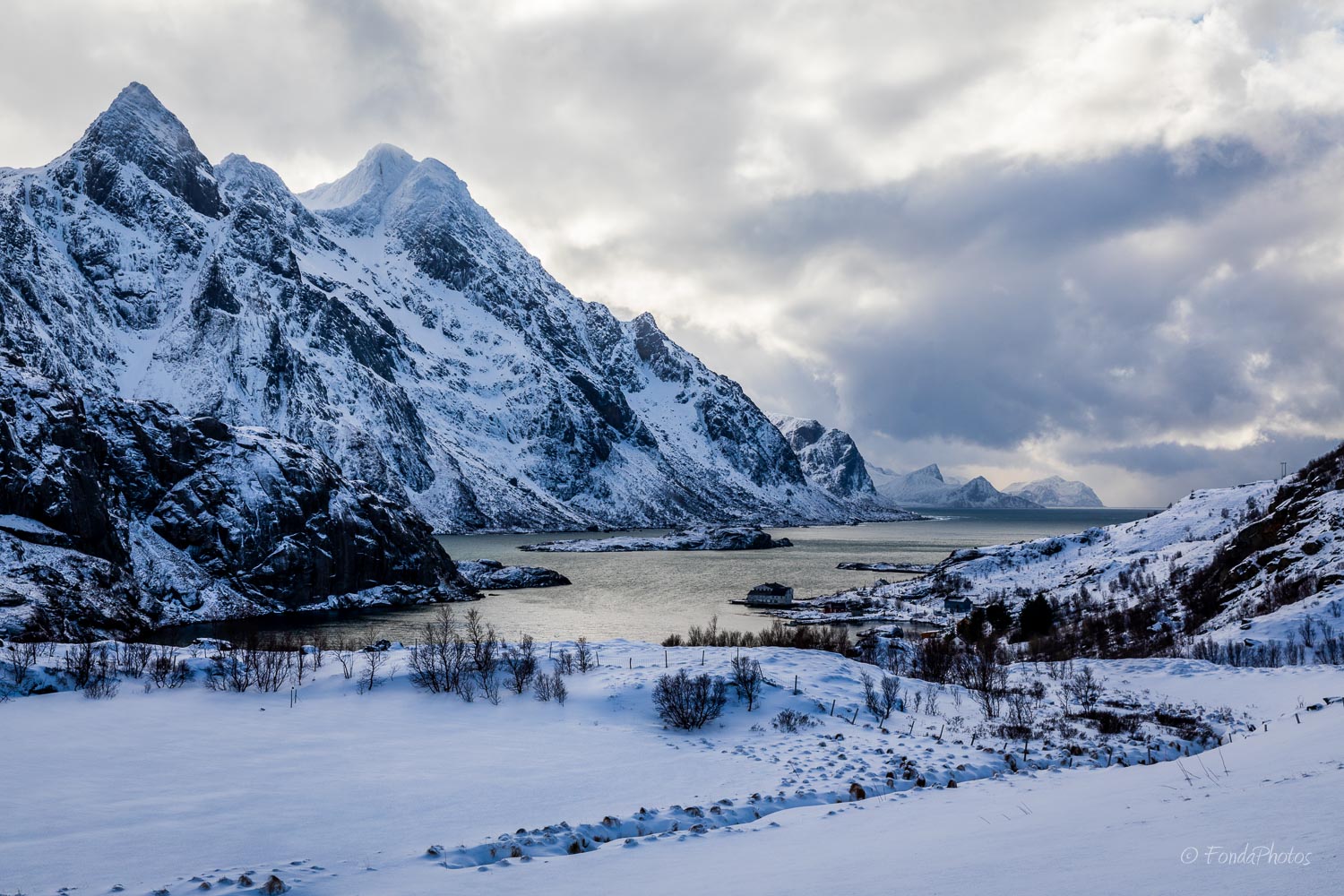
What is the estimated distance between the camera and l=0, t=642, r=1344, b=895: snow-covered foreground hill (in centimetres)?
1086

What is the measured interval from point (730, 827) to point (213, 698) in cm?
2128

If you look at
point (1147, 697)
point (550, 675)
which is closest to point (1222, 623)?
point (1147, 697)

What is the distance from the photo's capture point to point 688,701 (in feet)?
92.0

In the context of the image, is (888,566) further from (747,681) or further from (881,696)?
(747,681)

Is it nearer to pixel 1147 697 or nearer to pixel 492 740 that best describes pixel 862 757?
pixel 492 740

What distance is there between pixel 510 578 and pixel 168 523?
173 ft

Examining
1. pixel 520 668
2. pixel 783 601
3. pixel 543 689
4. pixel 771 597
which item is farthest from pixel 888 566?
pixel 543 689

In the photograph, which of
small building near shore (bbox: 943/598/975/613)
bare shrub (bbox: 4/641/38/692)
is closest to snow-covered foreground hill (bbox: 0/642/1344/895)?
bare shrub (bbox: 4/641/38/692)

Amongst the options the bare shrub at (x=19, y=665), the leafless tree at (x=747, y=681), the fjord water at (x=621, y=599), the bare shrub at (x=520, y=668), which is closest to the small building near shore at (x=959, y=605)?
the fjord water at (x=621, y=599)

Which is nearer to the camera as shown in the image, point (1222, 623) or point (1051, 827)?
point (1051, 827)

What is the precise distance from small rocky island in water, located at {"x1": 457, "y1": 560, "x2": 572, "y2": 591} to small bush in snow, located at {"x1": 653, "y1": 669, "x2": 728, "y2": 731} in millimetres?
101589

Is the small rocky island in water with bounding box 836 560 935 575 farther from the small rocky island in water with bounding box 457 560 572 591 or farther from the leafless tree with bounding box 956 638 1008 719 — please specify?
the leafless tree with bounding box 956 638 1008 719

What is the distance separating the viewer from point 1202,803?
39.7 feet

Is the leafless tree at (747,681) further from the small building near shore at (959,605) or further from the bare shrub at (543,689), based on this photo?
the small building near shore at (959,605)
